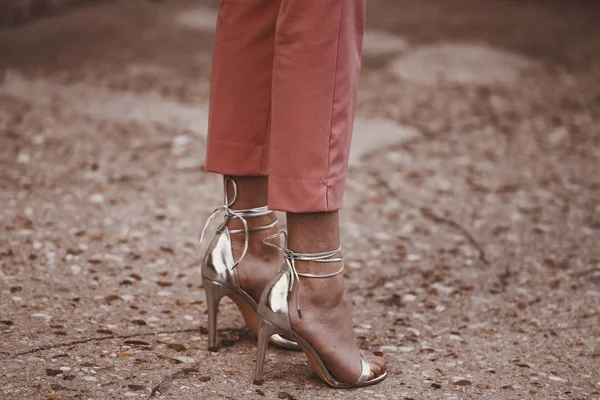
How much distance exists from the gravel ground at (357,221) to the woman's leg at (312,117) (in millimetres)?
277

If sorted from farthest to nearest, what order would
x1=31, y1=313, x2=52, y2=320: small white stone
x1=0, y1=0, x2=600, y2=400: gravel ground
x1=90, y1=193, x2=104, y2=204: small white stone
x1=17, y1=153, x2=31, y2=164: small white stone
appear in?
x1=17, y1=153, x2=31, y2=164: small white stone
x1=90, y1=193, x2=104, y2=204: small white stone
x1=31, y1=313, x2=52, y2=320: small white stone
x1=0, y1=0, x2=600, y2=400: gravel ground

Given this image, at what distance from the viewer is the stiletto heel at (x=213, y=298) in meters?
1.36

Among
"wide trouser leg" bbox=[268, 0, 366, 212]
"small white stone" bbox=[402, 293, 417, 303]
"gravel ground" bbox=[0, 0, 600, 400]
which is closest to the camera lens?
"wide trouser leg" bbox=[268, 0, 366, 212]

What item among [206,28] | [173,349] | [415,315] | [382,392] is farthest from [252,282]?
[206,28]

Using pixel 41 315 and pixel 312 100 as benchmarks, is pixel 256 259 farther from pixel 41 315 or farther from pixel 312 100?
pixel 41 315

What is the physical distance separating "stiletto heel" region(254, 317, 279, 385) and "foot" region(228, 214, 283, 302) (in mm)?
115

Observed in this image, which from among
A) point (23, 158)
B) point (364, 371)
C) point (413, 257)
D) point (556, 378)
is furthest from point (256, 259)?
point (23, 158)

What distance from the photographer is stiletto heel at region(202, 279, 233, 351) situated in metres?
1.36

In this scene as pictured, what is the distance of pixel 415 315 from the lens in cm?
164

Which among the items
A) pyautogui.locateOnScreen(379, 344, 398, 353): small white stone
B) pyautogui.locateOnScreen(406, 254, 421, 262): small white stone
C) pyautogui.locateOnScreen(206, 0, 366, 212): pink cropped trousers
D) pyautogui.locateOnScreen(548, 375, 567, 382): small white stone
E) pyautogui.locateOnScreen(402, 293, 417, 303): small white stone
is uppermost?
pyautogui.locateOnScreen(206, 0, 366, 212): pink cropped trousers

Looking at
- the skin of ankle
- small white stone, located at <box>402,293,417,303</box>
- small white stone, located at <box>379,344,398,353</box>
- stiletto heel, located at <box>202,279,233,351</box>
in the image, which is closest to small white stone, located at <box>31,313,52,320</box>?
stiletto heel, located at <box>202,279,233,351</box>

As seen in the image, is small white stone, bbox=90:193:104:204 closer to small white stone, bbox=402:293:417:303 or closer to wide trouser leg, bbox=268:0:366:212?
small white stone, bbox=402:293:417:303

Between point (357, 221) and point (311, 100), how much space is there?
42.2 inches

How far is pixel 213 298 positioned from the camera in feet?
4.49
